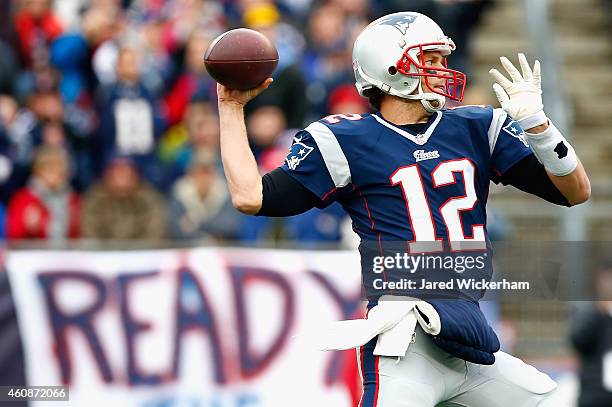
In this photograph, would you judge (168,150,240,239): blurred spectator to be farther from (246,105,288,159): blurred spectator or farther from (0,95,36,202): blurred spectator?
(0,95,36,202): blurred spectator

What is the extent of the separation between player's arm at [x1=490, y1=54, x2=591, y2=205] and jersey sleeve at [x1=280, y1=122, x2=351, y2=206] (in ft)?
2.00

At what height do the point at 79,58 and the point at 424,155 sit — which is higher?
the point at 79,58

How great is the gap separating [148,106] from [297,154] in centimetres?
581

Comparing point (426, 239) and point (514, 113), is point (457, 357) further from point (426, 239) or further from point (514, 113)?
point (514, 113)

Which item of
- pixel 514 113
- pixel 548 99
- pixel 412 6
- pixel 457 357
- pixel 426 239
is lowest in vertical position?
pixel 457 357

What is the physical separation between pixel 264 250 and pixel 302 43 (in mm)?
3399

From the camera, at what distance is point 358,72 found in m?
4.97

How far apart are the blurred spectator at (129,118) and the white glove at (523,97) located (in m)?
5.82

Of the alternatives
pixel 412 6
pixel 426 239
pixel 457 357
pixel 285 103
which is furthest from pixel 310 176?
pixel 412 6

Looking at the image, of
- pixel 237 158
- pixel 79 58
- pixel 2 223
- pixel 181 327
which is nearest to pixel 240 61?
pixel 237 158

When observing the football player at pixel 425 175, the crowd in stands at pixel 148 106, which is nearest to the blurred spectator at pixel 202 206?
the crowd in stands at pixel 148 106

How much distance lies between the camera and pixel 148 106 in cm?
1045

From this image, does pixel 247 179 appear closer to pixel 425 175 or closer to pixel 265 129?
pixel 425 175

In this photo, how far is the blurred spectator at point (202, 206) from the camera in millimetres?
9242
